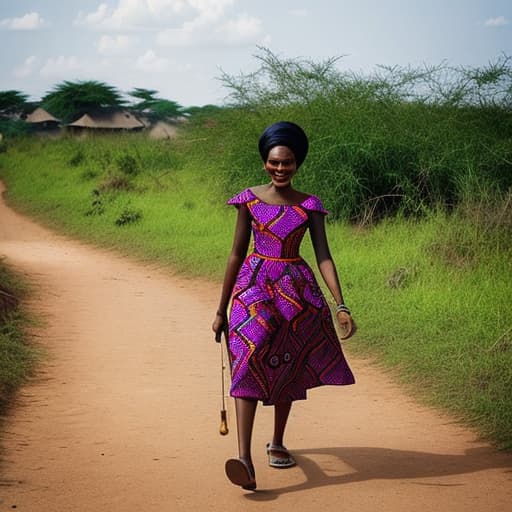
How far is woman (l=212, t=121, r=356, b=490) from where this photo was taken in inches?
158

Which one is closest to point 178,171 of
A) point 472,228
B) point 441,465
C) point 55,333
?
point 472,228

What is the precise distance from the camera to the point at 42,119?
47844 mm

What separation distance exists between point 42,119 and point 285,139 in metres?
45.6

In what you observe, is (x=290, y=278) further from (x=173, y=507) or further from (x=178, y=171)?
(x=178, y=171)

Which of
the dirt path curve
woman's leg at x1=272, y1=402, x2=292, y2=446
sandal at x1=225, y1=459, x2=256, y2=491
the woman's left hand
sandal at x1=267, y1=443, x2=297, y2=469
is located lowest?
the dirt path curve

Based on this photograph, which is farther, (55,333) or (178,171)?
(178,171)

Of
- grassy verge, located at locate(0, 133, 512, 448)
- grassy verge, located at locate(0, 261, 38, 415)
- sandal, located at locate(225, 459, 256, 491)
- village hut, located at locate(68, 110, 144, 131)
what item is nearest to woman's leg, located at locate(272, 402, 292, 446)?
sandal, located at locate(225, 459, 256, 491)

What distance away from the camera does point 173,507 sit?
3.98m

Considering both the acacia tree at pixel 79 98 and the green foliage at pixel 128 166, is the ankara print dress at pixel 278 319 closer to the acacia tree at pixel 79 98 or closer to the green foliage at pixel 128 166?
the green foliage at pixel 128 166

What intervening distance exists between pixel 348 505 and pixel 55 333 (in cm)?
426

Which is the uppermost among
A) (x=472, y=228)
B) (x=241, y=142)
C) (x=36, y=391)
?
(x=241, y=142)

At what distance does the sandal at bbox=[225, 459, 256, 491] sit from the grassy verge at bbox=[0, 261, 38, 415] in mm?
2074

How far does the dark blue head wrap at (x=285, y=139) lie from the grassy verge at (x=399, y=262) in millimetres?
1927

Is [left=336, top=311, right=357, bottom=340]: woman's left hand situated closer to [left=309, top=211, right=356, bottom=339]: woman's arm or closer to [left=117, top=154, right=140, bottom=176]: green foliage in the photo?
[left=309, top=211, right=356, bottom=339]: woman's arm
